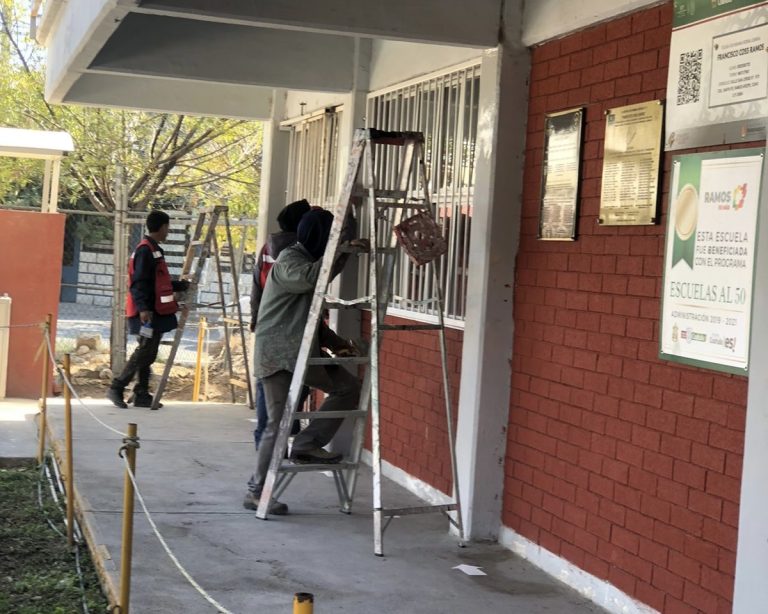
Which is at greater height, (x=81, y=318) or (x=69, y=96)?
(x=69, y=96)

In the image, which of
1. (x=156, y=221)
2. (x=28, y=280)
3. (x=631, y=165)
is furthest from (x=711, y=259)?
(x=28, y=280)

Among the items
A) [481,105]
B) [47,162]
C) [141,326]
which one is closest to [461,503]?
[481,105]

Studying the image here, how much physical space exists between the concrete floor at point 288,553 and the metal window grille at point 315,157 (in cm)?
283

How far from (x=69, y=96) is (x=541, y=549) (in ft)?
22.2

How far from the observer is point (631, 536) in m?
5.22

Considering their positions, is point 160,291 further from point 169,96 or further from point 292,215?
point 292,215

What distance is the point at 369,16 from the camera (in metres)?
6.43

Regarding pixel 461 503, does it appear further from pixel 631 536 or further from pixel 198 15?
pixel 198 15

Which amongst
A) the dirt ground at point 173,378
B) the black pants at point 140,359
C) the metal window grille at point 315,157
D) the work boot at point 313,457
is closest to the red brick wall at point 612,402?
the work boot at point 313,457

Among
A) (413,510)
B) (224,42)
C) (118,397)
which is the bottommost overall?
(118,397)

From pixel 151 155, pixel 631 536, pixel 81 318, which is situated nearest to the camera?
pixel 631 536

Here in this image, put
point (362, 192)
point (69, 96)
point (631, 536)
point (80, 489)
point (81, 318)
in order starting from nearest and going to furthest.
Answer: point (631, 536) < point (362, 192) < point (80, 489) < point (69, 96) < point (81, 318)

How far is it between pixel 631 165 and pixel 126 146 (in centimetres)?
1135

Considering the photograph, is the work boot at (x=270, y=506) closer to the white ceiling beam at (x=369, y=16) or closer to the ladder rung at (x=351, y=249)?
the ladder rung at (x=351, y=249)
